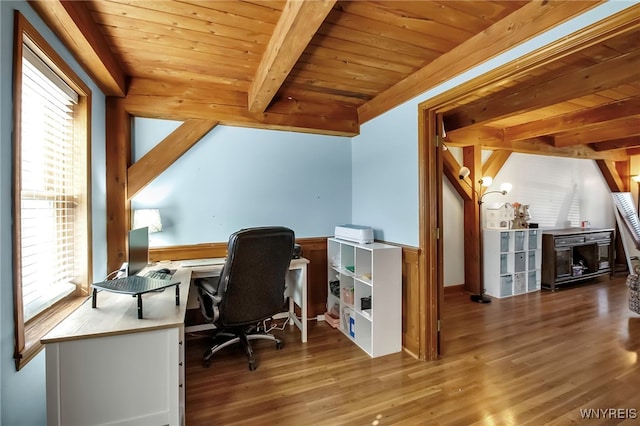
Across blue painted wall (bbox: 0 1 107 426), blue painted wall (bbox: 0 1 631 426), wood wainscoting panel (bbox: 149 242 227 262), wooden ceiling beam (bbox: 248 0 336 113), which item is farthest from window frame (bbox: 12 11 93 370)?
wooden ceiling beam (bbox: 248 0 336 113)

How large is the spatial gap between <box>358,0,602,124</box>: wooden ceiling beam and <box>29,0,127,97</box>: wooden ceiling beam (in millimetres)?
2272

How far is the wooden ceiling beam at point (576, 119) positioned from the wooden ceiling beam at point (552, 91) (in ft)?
3.84

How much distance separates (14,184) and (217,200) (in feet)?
5.88

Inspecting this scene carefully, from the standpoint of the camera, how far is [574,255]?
16.6 ft

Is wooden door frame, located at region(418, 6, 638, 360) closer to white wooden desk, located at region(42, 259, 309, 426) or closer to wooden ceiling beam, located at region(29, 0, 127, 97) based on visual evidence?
white wooden desk, located at region(42, 259, 309, 426)

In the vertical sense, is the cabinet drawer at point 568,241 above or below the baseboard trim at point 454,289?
above

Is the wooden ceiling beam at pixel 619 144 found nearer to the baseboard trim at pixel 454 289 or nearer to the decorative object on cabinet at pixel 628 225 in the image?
the decorative object on cabinet at pixel 628 225

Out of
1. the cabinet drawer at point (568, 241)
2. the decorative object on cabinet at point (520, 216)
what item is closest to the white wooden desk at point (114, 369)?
the decorative object on cabinet at point (520, 216)

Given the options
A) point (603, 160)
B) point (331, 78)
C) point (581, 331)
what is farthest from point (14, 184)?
point (603, 160)

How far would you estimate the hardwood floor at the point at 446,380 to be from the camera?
183cm

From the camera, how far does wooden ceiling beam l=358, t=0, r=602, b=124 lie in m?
1.55

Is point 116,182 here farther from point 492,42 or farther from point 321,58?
point 492,42

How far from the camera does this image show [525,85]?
2.73m

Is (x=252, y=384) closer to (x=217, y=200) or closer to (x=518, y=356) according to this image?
(x=217, y=200)
